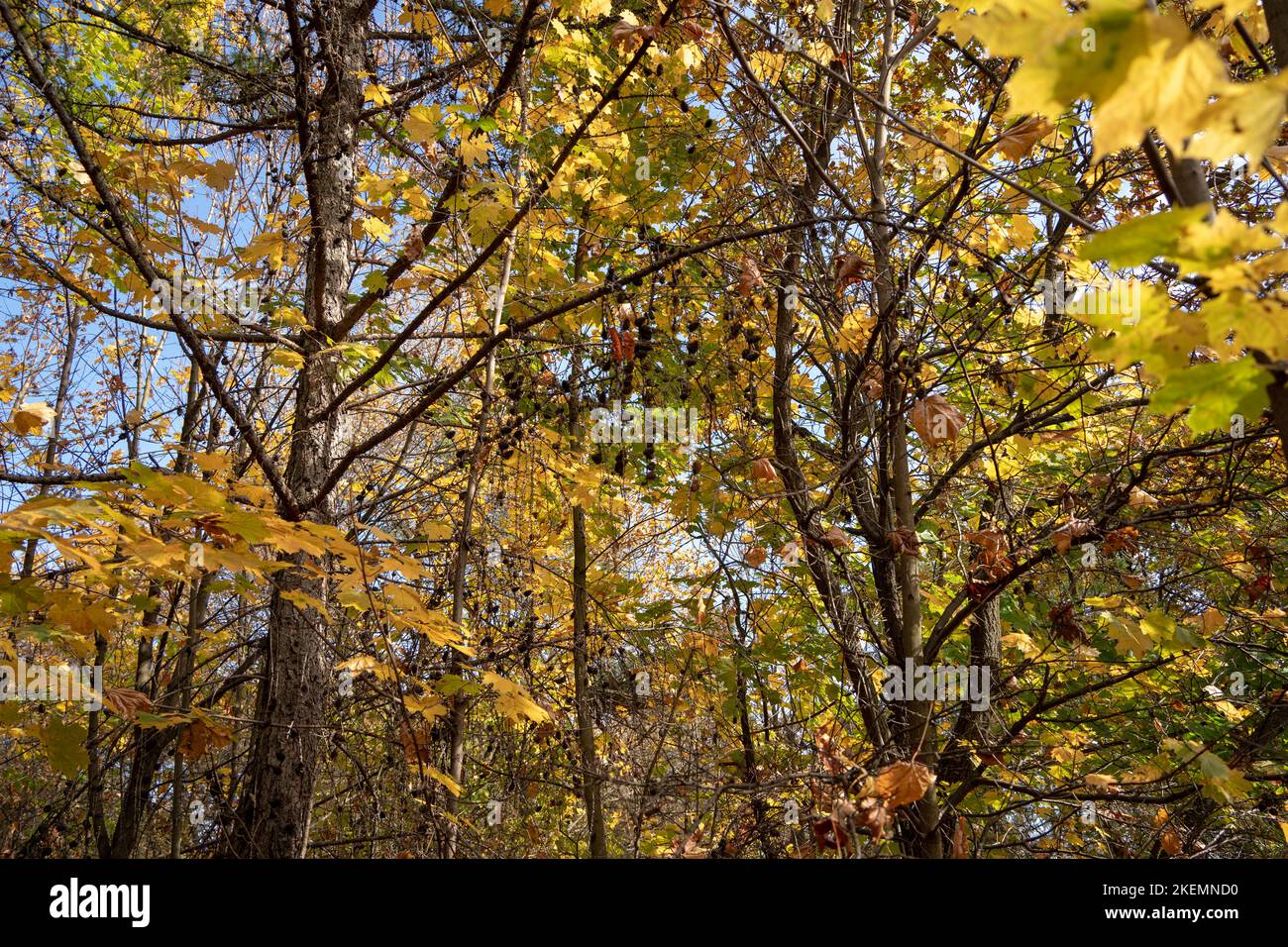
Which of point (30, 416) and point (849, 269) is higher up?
point (849, 269)

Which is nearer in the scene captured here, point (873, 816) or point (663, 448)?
point (873, 816)

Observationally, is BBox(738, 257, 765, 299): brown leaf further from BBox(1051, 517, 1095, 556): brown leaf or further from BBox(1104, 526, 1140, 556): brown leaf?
BBox(1104, 526, 1140, 556): brown leaf

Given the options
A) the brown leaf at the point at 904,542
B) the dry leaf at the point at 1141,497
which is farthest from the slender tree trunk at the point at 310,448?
the dry leaf at the point at 1141,497

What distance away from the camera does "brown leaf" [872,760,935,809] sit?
2.18 meters

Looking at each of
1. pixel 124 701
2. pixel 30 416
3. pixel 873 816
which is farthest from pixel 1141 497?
pixel 30 416

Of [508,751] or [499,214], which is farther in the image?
[508,751]

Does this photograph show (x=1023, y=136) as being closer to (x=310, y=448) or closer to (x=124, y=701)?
(x=310, y=448)

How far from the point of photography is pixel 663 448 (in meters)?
5.23

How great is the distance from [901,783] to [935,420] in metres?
1.17

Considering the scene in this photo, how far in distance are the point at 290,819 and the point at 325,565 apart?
1.13 m

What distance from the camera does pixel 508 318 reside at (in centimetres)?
479

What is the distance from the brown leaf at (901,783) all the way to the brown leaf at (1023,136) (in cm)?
221
